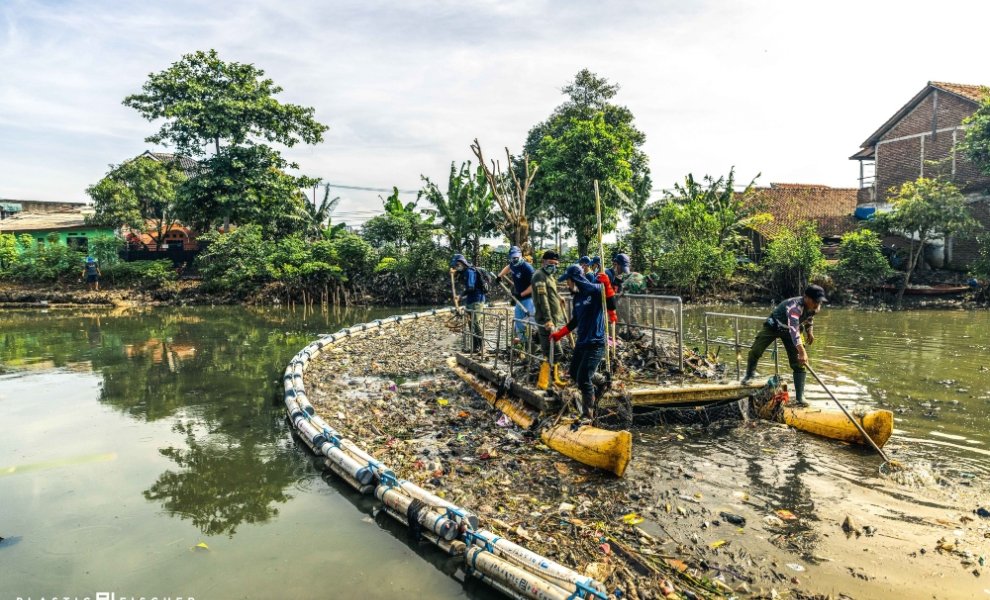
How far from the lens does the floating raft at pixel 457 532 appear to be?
3.95 meters

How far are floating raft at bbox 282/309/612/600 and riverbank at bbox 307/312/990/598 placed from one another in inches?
14.6

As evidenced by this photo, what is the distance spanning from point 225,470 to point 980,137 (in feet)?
101

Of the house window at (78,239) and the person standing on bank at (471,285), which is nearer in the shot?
the person standing on bank at (471,285)

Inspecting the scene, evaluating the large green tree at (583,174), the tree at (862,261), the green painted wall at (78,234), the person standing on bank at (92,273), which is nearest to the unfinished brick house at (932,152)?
the tree at (862,261)

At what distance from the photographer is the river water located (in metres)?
4.80

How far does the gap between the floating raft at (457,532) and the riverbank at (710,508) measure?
372mm

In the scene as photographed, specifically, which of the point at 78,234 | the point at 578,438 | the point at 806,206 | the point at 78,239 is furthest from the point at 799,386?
the point at 78,234

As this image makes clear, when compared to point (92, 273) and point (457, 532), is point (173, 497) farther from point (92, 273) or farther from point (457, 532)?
point (92, 273)

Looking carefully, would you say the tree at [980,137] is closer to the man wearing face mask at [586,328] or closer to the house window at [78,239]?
the man wearing face mask at [586,328]

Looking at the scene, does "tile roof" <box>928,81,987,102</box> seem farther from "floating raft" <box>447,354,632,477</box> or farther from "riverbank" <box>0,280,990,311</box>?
"floating raft" <box>447,354,632,477</box>

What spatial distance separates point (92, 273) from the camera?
3073 cm

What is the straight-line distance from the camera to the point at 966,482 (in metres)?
6.12

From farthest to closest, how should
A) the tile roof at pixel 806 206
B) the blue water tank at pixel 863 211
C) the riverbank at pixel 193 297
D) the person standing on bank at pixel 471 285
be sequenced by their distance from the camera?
the tile roof at pixel 806 206 < the blue water tank at pixel 863 211 < the riverbank at pixel 193 297 < the person standing on bank at pixel 471 285

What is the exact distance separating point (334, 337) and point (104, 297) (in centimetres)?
2145
